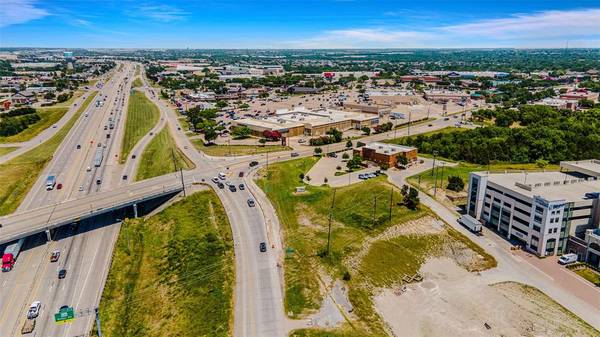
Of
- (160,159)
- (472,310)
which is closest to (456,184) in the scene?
(472,310)

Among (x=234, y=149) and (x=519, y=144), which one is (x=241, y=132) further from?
(x=519, y=144)

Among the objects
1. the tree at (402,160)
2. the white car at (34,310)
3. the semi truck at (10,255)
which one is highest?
the tree at (402,160)

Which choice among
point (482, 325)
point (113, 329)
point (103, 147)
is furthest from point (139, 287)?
point (103, 147)

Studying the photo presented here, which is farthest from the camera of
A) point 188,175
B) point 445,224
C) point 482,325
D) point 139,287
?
point 188,175

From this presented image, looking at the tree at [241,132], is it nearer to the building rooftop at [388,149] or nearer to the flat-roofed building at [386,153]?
the flat-roofed building at [386,153]

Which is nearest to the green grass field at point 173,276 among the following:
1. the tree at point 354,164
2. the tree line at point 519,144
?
the tree at point 354,164

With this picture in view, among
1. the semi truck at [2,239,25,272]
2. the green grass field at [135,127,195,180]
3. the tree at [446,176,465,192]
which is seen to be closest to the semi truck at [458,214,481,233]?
the tree at [446,176,465,192]

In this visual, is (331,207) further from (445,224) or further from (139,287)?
(139,287)
